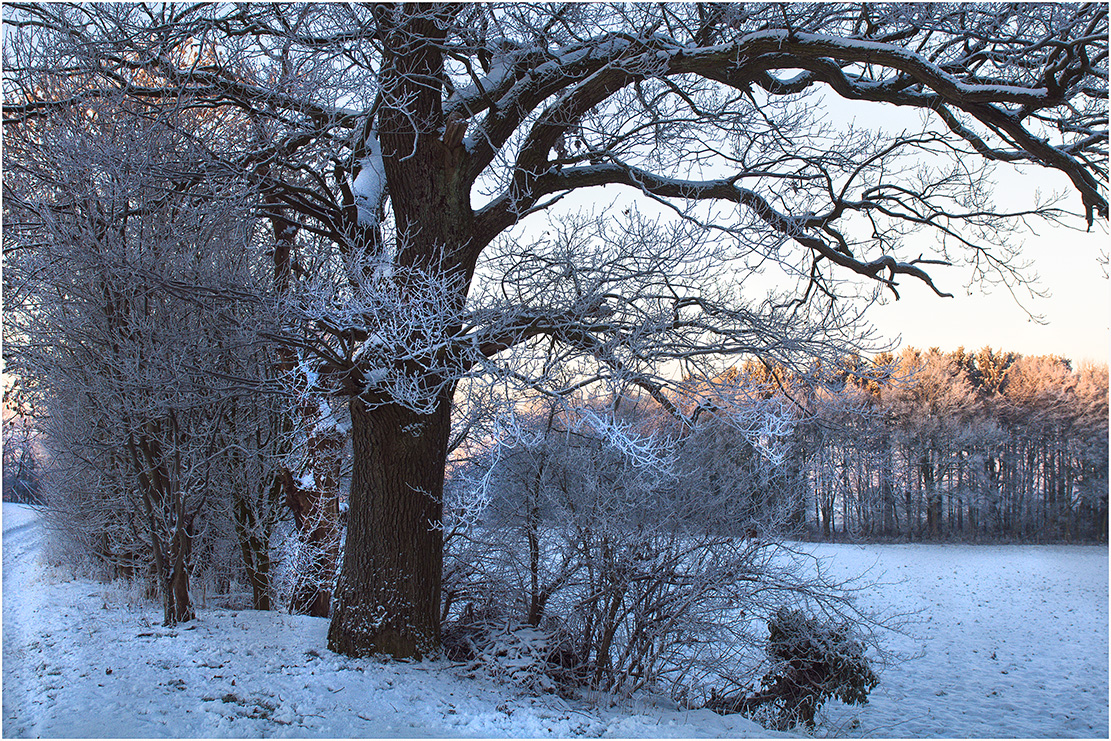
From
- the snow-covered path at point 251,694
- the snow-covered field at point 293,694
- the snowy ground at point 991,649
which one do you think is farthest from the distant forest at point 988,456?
the snow-covered path at point 251,694

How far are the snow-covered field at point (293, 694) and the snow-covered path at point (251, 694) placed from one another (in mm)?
14

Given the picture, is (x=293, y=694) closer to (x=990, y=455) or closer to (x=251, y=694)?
(x=251, y=694)

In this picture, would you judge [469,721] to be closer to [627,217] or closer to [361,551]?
[361,551]

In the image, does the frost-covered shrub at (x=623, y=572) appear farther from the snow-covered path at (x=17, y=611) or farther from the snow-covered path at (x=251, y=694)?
the snow-covered path at (x=17, y=611)

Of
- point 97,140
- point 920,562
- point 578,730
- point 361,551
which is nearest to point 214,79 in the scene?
point 97,140

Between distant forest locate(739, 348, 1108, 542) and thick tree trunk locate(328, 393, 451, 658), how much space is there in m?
15.0

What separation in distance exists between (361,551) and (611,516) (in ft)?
7.49

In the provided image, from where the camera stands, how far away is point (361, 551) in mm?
6207

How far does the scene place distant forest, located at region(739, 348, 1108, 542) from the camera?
2220 centimetres

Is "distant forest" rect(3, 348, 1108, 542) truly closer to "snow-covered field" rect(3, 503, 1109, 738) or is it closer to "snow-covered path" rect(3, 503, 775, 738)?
"snow-covered field" rect(3, 503, 1109, 738)

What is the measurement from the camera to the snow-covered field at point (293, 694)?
462cm

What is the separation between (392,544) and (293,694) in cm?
143

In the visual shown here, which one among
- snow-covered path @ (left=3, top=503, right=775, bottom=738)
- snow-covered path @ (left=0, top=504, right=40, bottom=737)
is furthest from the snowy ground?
snow-covered path @ (left=0, top=504, right=40, bottom=737)

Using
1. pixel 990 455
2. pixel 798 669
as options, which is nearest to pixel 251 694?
pixel 798 669
